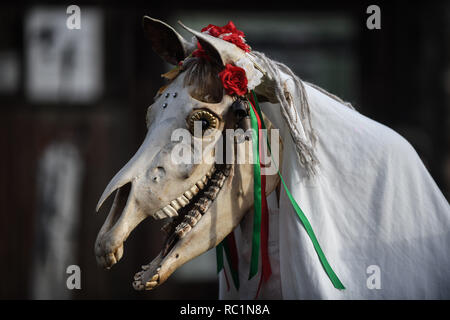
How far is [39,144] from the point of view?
4121 millimetres

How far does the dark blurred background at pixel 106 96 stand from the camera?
407 centimetres

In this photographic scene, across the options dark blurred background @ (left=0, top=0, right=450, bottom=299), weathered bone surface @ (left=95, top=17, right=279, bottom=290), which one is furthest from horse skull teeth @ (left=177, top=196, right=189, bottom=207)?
dark blurred background @ (left=0, top=0, right=450, bottom=299)

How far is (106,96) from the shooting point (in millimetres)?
4152

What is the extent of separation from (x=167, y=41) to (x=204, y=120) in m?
0.33

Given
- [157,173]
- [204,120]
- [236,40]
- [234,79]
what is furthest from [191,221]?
[236,40]

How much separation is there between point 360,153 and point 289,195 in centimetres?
26

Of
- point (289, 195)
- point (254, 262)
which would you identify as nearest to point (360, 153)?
point (289, 195)

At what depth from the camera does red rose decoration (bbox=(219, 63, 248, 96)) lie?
145 centimetres

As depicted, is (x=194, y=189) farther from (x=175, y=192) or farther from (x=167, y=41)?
(x=167, y=41)

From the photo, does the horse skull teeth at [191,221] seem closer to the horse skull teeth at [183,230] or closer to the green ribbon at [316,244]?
the horse skull teeth at [183,230]

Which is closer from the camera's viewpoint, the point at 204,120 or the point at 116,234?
the point at 116,234

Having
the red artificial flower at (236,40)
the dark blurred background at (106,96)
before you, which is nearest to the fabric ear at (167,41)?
the red artificial flower at (236,40)

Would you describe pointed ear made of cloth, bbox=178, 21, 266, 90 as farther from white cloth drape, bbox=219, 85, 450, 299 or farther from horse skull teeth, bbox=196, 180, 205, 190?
horse skull teeth, bbox=196, 180, 205, 190

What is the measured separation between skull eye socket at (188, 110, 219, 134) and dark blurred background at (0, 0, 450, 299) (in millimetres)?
2713
